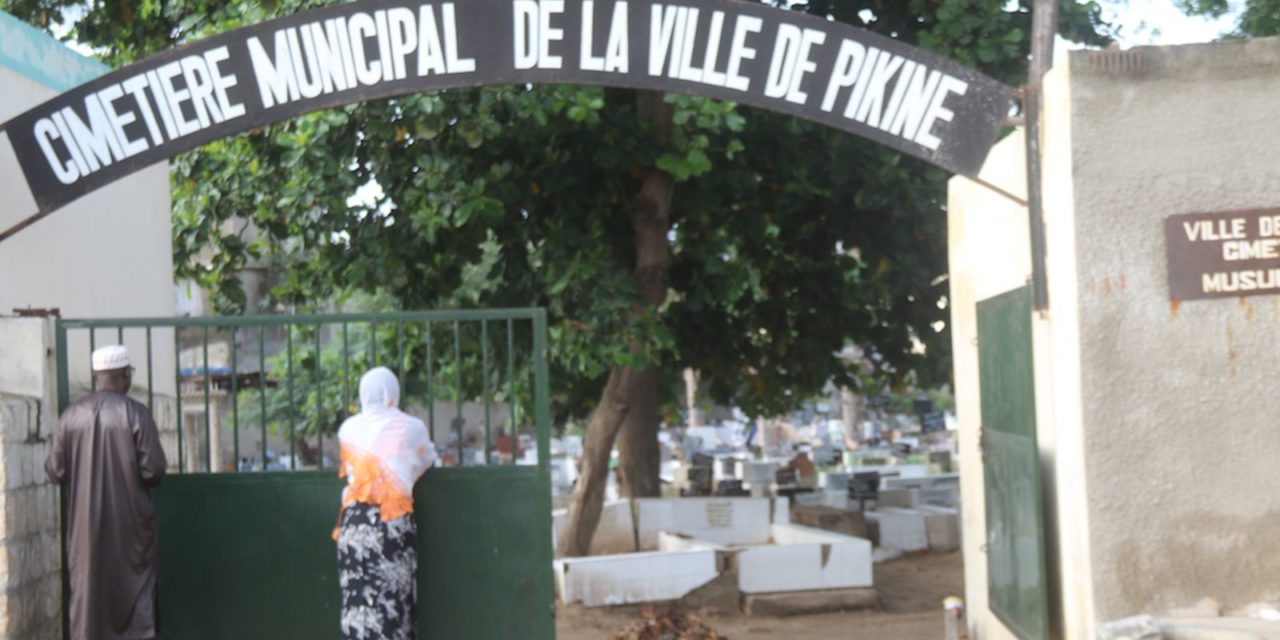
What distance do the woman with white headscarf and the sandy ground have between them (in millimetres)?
4155

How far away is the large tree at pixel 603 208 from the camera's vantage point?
11109 mm

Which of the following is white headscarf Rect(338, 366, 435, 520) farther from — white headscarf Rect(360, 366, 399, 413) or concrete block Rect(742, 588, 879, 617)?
concrete block Rect(742, 588, 879, 617)

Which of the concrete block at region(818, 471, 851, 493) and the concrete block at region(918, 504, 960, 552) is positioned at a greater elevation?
the concrete block at region(818, 471, 851, 493)

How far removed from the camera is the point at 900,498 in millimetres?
18797

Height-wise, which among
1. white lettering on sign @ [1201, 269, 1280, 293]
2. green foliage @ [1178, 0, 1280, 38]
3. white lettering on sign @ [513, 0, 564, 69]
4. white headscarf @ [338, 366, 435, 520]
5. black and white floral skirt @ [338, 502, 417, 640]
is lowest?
black and white floral skirt @ [338, 502, 417, 640]

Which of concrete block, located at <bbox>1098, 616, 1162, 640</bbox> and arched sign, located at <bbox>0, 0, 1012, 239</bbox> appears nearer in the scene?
concrete block, located at <bbox>1098, 616, 1162, 640</bbox>

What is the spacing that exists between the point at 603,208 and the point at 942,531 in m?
5.94

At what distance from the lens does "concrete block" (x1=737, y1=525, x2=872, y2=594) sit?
11992mm

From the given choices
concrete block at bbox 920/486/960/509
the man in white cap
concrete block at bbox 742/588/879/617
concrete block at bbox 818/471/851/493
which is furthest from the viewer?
concrete block at bbox 818/471/851/493

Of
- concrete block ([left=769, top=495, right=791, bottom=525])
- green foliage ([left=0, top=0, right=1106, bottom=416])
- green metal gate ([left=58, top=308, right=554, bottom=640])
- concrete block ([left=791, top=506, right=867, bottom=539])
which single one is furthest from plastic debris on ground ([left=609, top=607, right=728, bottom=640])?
concrete block ([left=791, top=506, right=867, bottom=539])

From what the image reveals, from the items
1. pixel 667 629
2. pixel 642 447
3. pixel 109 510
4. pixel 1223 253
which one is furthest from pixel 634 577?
pixel 1223 253

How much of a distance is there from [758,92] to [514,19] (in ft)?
3.76

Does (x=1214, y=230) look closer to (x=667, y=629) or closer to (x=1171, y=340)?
(x=1171, y=340)

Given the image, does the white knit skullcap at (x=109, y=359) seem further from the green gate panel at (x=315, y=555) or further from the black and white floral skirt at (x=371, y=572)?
the black and white floral skirt at (x=371, y=572)
